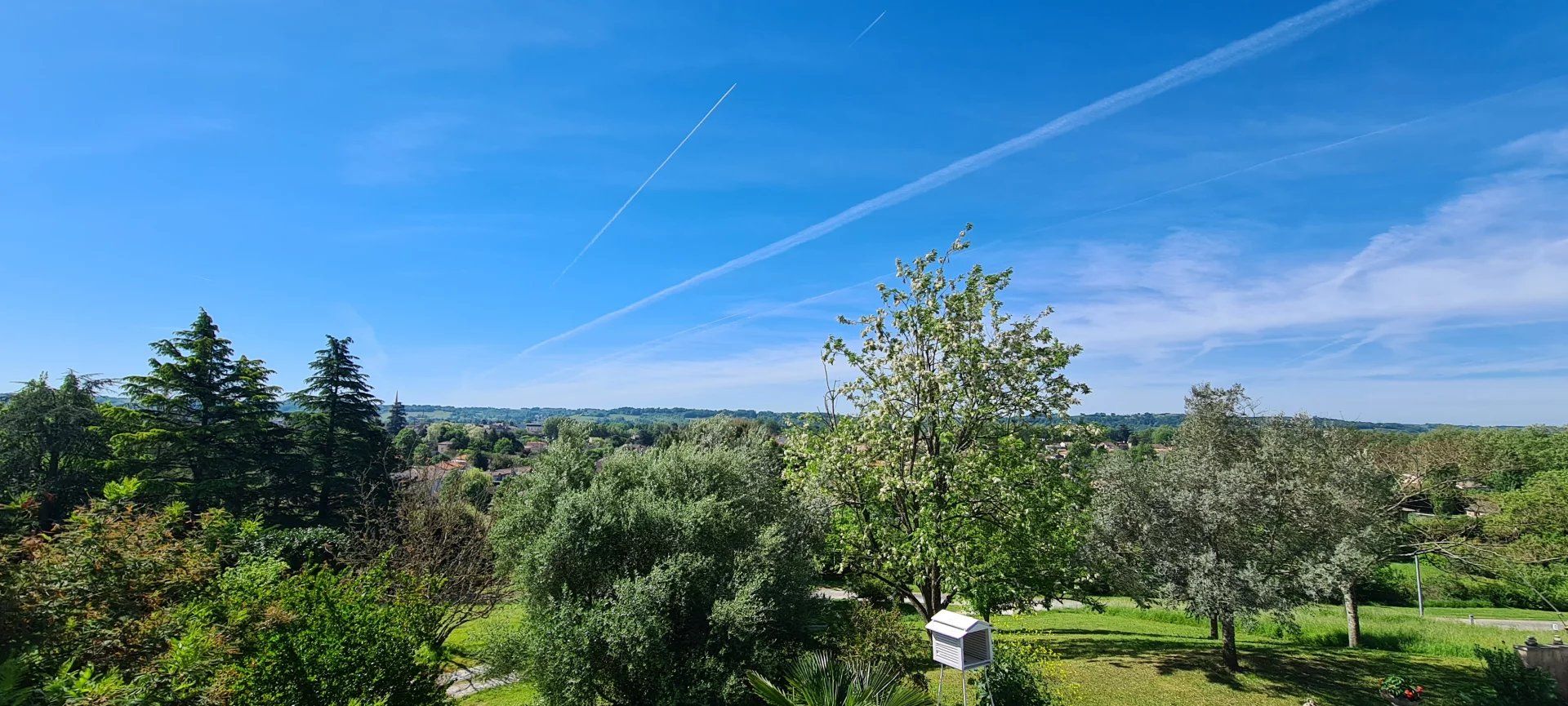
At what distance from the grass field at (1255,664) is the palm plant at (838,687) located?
3.25m

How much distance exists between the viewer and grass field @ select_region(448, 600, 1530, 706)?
11.6 m

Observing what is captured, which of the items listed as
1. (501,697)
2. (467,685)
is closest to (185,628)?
(501,697)

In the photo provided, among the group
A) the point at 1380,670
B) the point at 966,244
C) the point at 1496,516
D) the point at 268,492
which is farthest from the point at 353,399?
the point at 1496,516

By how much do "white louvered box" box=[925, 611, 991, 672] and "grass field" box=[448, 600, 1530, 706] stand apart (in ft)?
10.5

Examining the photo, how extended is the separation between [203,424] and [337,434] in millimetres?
5944

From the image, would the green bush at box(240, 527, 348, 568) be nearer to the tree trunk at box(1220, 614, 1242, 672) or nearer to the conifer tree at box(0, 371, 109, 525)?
the conifer tree at box(0, 371, 109, 525)

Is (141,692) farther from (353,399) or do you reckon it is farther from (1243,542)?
(353,399)

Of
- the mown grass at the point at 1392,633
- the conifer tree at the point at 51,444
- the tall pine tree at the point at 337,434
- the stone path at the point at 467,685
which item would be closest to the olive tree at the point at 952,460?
the mown grass at the point at 1392,633

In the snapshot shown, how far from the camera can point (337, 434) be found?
33719mm

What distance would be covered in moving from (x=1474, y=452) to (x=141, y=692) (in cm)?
6704

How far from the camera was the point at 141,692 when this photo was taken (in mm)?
5680

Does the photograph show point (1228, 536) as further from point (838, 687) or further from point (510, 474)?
point (510, 474)

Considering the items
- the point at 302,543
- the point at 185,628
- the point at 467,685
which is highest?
the point at 185,628

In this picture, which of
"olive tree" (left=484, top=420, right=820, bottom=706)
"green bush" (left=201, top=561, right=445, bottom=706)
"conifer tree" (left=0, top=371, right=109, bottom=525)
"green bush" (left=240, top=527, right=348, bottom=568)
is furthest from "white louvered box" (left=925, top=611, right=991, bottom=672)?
"conifer tree" (left=0, top=371, right=109, bottom=525)
